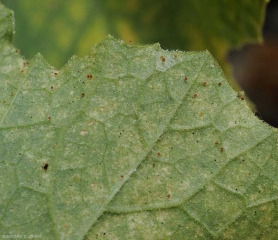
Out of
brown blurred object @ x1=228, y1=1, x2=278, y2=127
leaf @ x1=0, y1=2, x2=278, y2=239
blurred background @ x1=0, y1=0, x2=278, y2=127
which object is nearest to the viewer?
leaf @ x1=0, y1=2, x2=278, y2=239

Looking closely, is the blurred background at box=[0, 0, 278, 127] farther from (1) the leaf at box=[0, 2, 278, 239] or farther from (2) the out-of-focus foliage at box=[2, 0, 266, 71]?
(1) the leaf at box=[0, 2, 278, 239]

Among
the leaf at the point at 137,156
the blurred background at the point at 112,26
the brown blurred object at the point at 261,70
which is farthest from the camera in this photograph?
the brown blurred object at the point at 261,70

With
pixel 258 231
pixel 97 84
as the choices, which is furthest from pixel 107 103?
pixel 258 231

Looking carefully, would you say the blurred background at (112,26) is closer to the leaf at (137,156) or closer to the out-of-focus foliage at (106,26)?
the out-of-focus foliage at (106,26)

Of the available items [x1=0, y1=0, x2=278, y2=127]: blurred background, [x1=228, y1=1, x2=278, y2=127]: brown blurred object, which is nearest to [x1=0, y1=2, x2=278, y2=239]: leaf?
[x1=0, y1=0, x2=278, y2=127]: blurred background

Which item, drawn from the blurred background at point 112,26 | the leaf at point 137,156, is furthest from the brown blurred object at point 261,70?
the leaf at point 137,156

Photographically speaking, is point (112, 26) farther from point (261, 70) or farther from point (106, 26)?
point (261, 70)
